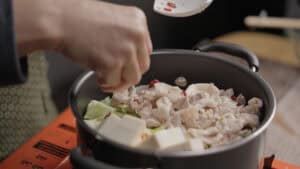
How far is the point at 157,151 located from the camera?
20.3 inches

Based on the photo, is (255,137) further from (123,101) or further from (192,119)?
(123,101)

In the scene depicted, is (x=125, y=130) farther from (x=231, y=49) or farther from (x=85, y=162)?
(x=231, y=49)

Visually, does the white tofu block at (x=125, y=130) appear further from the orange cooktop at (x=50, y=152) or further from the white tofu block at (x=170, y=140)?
the orange cooktop at (x=50, y=152)

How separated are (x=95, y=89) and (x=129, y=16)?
Result: 18 centimetres

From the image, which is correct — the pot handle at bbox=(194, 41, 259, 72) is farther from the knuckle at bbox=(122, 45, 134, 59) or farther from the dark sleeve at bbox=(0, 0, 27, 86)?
the dark sleeve at bbox=(0, 0, 27, 86)

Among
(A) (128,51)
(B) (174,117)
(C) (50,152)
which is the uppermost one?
(A) (128,51)

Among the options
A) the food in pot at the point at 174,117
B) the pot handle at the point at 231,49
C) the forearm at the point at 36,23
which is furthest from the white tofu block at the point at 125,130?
the pot handle at the point at 231,49

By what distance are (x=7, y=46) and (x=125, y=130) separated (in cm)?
17

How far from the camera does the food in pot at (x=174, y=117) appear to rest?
0.58 meters

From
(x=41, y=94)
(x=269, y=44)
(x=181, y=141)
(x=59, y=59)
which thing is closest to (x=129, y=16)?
(x=181, y=141)

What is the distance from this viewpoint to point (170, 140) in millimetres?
565

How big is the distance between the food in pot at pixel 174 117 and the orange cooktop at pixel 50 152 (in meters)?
0.10

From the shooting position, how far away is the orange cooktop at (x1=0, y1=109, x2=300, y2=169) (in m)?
0.73

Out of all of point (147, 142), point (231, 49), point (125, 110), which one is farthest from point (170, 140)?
point (231, 49)
